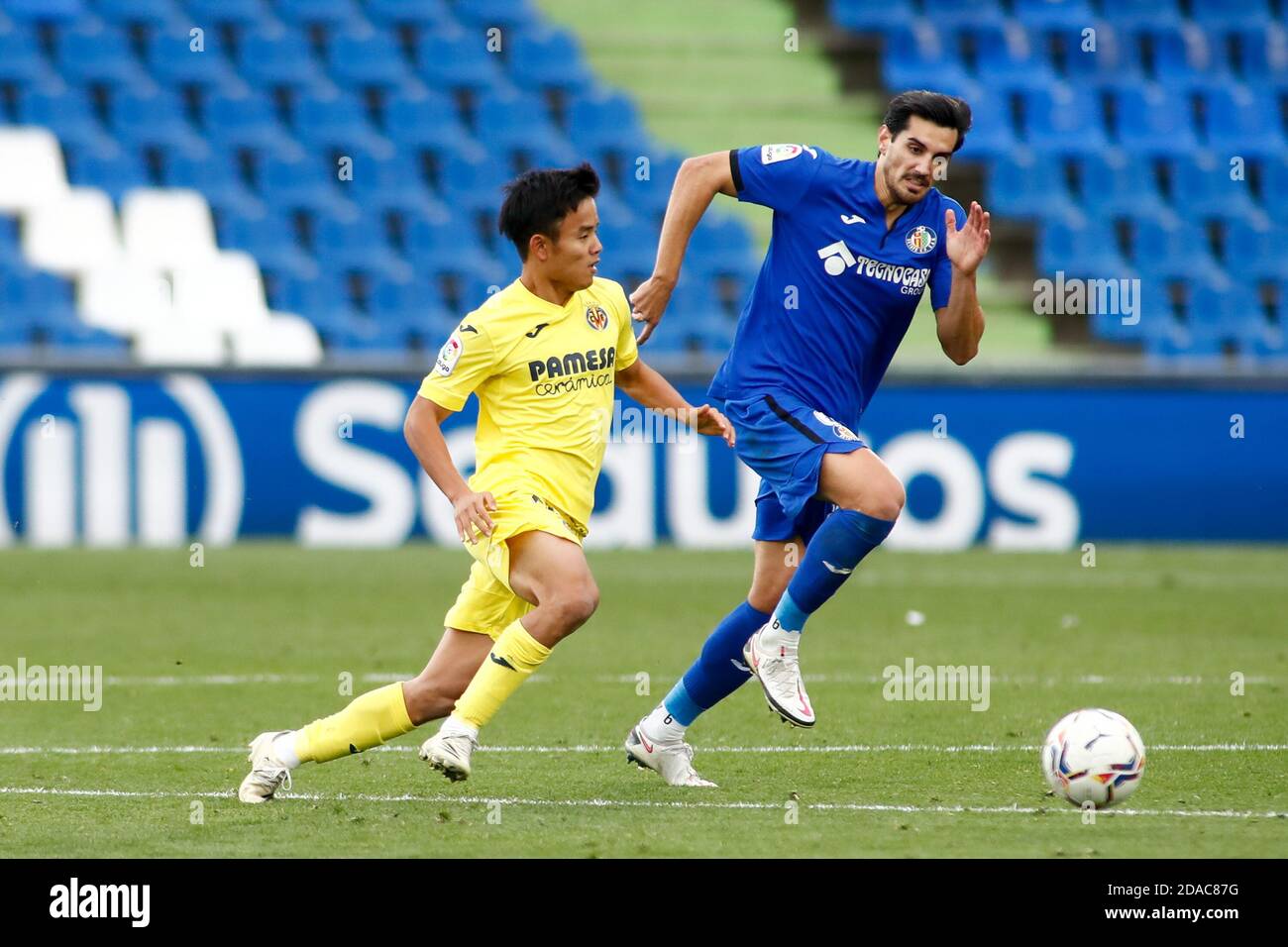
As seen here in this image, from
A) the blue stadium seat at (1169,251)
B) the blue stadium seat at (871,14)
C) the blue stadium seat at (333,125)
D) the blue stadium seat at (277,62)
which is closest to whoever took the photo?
the blue stadium seat at (333,125)

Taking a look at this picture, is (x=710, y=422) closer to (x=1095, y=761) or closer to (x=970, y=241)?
(x=970, y=241)

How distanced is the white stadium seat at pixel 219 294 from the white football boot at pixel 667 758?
10.3 m

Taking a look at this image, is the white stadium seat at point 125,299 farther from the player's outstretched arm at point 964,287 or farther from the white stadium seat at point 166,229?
the player's outstretched arm at point 964,287

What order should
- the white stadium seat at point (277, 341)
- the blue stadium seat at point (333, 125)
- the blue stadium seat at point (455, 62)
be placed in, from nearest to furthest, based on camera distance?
1. the white stadium seat at point (277, 341)
2. the blue stadium seat at point (333, 125)
3. the blue stadium seat at point (455, 62)

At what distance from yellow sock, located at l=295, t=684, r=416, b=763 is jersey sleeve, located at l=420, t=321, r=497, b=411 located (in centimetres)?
89

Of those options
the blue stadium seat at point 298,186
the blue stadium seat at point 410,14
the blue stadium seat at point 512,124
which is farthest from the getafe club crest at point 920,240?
the blue stadium seat at point 410,14

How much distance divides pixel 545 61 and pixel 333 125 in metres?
2.24

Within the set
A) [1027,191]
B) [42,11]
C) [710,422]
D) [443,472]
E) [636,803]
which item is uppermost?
[42,11]

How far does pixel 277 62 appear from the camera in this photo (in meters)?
18.1

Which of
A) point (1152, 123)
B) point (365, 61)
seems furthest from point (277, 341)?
point (1152, 123)

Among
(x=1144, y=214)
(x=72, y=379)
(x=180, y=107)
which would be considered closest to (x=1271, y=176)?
(x=1144, y=214)

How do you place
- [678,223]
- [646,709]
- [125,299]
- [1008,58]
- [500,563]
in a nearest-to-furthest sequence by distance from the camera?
1. [500,563]
2. [678,223]
3. [646,709]
4. [125,299]
5. [1008,58]

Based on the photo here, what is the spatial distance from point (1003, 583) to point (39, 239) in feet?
28.5

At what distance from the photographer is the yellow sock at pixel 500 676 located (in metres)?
5.66
